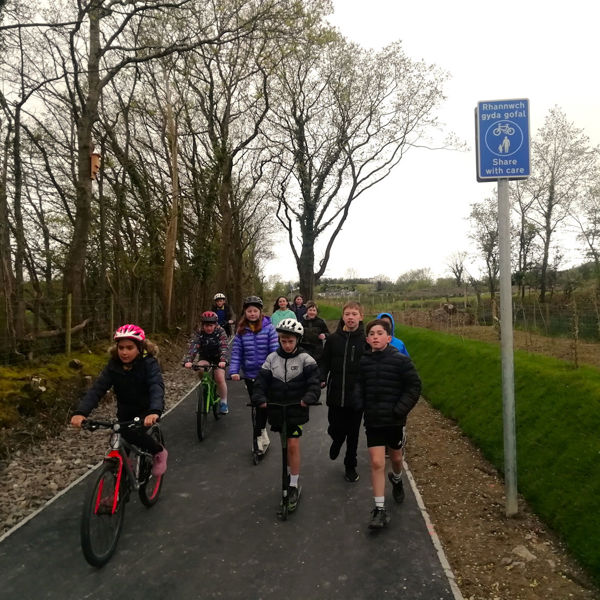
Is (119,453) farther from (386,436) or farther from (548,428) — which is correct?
→ (548,428)

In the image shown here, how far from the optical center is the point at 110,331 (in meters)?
11.6

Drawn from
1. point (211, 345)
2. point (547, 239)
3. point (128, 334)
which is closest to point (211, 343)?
→ point (211, 345)

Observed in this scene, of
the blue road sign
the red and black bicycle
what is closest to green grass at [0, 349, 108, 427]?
the red and black bicycle

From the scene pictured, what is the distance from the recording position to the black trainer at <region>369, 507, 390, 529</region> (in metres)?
4.05

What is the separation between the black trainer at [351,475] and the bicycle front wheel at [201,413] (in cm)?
235

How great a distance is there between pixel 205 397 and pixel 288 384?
280cm

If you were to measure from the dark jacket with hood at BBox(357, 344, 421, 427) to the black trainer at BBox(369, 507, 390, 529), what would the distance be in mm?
739

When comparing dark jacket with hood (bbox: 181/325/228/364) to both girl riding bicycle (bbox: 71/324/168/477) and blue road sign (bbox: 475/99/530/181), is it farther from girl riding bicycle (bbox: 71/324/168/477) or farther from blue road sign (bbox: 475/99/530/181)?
blue road sign (bbox: 475/99/530/181)

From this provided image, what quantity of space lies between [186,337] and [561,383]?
49.8ft

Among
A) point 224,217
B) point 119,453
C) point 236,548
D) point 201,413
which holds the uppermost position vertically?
point 224,217

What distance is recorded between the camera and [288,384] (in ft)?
14.8

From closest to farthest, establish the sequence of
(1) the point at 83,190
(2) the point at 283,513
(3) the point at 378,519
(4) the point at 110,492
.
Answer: (4) the point at 110,492, (3) the point at 378,519, (2) the point at 283,513, (1) the point at 83,190

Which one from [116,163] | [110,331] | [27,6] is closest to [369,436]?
[110,331]

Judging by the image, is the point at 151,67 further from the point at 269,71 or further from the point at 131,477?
the point at 131,477
